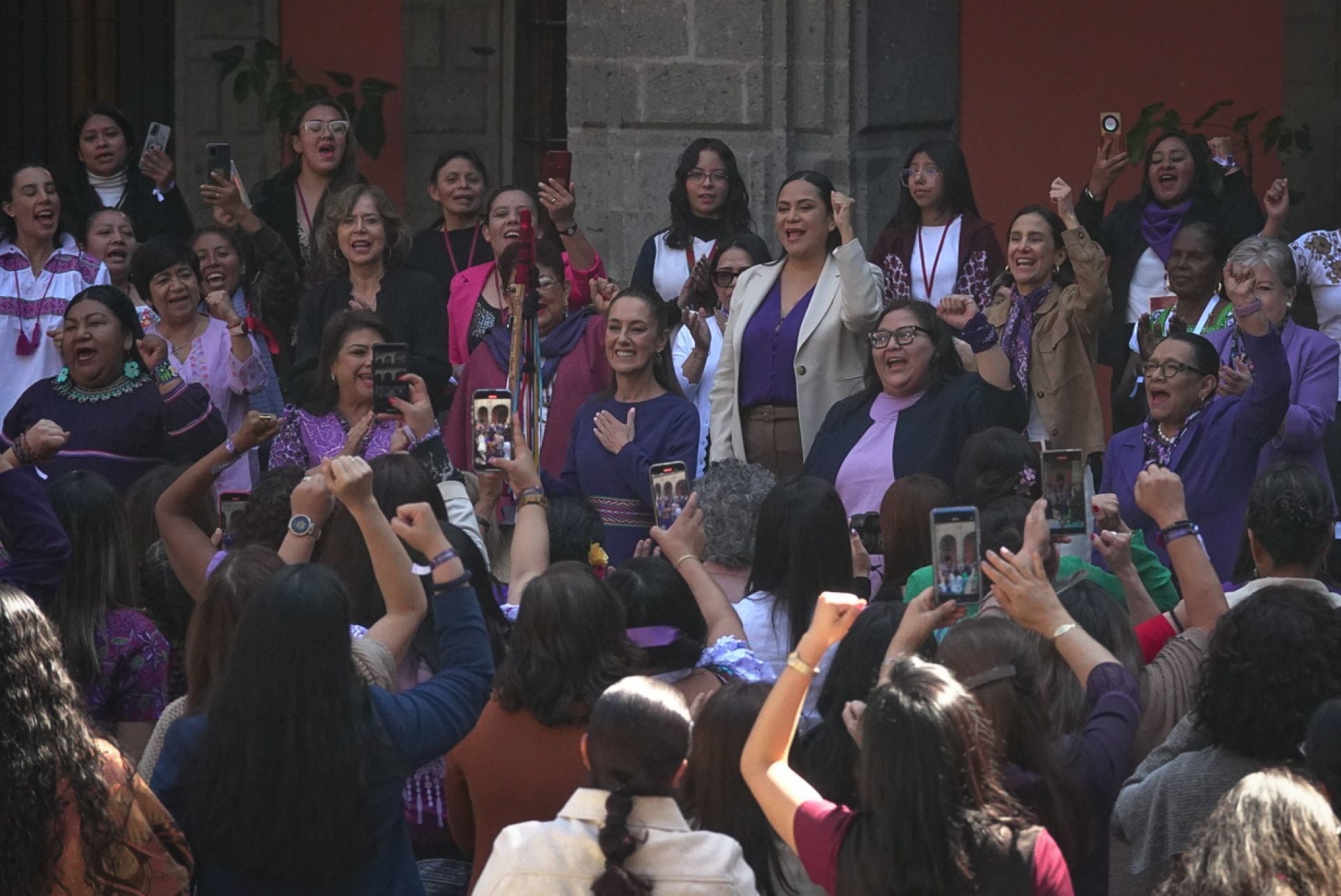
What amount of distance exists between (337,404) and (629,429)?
959mm

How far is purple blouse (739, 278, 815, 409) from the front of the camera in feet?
25.0

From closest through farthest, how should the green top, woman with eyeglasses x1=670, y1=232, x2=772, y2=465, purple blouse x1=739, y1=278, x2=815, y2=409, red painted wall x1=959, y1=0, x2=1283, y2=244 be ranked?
1. the green top
2. purple blouse x1=739, y1=278, x2=815, y2=409
3. woman with eyeglasses x1=670, y1=232, x2=772, y2=465
4. red painted wall x1=959, y1=0, x2=1283, y2=244

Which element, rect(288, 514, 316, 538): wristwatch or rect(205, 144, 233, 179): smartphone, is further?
rect(205, 144, 233, 179): smartphone

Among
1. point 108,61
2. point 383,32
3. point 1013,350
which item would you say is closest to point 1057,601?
point 1013,350

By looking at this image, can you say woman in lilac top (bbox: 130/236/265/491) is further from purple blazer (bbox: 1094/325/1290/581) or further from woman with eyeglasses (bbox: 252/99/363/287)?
purple blazer (bbox: 1094/325/1290/581)

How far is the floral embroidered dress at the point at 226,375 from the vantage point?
7910mm

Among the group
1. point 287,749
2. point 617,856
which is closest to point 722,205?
point 287,749

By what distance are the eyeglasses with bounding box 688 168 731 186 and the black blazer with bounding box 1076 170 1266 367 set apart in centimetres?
140

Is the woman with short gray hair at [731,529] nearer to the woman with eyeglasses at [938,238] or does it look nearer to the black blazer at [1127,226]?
the woman with eyeglasses at [938,238]

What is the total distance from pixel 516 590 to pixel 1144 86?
6.26m

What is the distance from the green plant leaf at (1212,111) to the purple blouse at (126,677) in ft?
20.9

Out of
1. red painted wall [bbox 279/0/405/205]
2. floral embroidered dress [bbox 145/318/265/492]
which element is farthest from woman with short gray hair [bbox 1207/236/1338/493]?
red painted wall [bbox 279/0/405/205]

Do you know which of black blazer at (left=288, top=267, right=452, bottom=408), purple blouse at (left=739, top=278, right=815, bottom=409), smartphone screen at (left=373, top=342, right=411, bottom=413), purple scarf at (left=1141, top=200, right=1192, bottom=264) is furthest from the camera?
purple scarf at (left=1141, top=200, right=1192, bottom=264)

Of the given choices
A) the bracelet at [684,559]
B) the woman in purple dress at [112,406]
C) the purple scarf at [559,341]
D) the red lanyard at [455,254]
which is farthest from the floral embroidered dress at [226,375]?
the bracelet at [684,559]
